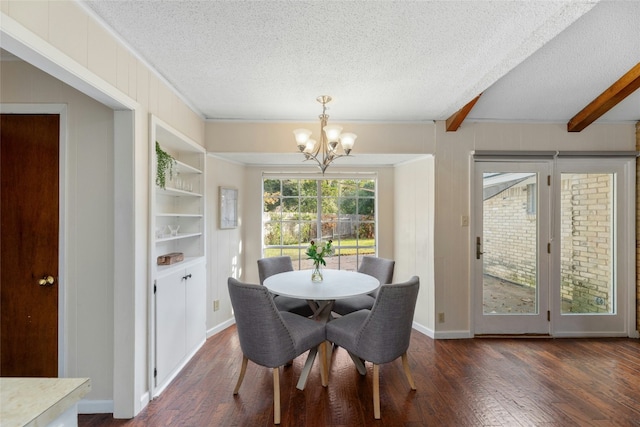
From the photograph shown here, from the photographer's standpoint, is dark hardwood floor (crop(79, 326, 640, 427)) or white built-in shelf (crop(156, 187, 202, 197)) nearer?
dark hardwood floor (crop(79, 326, 640, 427))

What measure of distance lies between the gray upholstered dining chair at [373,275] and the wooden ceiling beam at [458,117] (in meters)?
1.63

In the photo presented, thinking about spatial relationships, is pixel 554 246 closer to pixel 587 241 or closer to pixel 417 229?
pixel 587 241

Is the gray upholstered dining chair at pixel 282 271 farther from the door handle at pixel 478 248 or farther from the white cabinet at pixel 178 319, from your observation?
the door handle at pixel 478 248

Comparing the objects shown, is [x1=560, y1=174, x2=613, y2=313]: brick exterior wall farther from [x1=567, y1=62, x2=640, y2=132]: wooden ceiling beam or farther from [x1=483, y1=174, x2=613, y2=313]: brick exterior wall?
[x1=567, y1=62, x2=640, y2=132]: wooden ceiling beam

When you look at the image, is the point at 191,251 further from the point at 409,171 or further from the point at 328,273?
the point at 409,171

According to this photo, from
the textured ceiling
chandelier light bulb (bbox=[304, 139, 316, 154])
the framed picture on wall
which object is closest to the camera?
the textured ceiling

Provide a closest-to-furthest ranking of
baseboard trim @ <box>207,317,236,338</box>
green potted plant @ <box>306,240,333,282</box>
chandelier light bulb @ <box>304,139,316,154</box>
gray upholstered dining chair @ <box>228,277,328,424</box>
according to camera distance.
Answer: gray upholstered dining chair @ <box>228,277,328,424</box> → chandelier light bulb @ <box>304,139,316,154</box> → green potted plant @ <box>306,240,333,282</box> → baseboard trim @ <box>207,317,236,338</box>

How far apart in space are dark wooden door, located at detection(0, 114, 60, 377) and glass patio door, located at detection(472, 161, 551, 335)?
12.7ft

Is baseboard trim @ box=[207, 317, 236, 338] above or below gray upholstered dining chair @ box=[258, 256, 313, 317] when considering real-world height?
below

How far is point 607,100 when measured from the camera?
280cm

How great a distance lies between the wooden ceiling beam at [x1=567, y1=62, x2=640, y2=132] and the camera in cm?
256

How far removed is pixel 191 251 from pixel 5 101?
71.4 inches

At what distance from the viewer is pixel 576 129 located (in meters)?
3.22

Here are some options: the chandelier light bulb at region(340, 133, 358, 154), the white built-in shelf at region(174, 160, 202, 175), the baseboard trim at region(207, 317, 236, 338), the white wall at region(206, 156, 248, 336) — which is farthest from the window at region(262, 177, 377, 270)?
the chandelier light bulb at region(340, 133, 358, 154)
